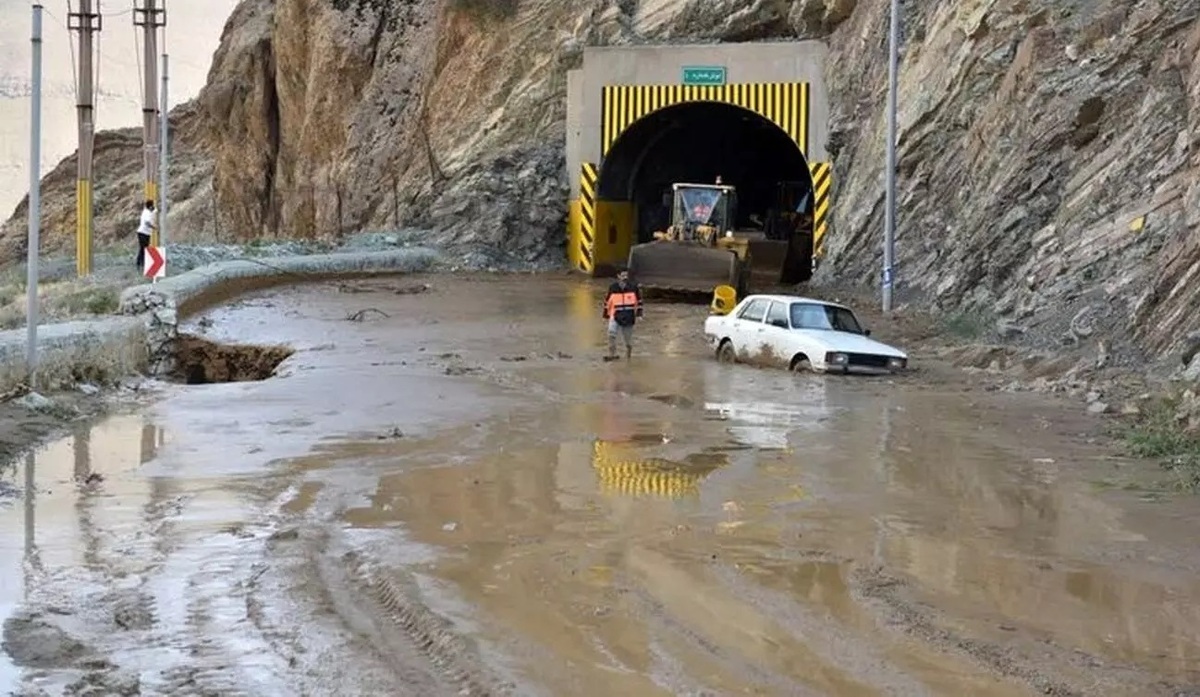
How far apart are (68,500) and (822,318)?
14.1 metres

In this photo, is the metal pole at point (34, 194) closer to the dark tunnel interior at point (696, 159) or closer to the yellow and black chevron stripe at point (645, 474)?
the yellow and black chevron stripe at point (645, 474)

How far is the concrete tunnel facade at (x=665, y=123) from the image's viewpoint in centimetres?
4184

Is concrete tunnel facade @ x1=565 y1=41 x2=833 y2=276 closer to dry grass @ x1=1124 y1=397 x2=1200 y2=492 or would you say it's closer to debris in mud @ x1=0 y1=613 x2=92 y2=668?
dry grass @ x1=1124 y1=397 x2=1200 y2=492

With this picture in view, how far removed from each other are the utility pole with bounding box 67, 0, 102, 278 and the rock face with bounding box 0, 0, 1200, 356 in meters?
12.8

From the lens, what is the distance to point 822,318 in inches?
961

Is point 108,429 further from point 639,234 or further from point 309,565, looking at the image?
point 639,234

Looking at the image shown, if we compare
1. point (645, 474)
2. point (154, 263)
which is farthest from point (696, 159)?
point (645, 474)

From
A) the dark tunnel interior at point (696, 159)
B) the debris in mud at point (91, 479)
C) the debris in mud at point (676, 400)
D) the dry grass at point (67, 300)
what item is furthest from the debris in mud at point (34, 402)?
the dark tunnel interior at point (696, 159)

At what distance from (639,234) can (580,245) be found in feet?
10.3

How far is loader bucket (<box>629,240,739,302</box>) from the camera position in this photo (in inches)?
1425

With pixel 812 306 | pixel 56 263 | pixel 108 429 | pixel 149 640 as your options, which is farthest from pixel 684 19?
pixel 149 640

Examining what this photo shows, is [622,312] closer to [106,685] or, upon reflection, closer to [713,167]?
[106,685]

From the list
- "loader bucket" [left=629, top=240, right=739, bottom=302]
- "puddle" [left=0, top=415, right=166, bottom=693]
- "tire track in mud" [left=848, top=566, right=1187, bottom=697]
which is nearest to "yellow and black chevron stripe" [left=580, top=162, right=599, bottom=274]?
"loader bucket" [left=629, top=240, right=739, bottom=302]

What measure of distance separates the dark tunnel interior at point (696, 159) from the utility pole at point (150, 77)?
12.4 meters
